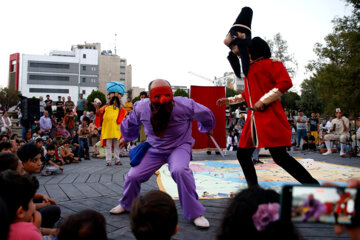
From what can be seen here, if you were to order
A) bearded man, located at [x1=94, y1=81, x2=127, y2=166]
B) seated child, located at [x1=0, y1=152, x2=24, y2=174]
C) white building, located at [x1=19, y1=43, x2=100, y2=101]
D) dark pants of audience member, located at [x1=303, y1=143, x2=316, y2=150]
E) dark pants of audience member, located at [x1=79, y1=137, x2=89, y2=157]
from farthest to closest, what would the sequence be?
white building, located at [x1=19, y1=43, x2=100, y2=101]
dark pants of audience member, located at [x1=303, y1=143, x2=316, y2=150]
dark pants of audience member, located at [x1=79, y1=137, x2=89, y2=157]
bearded man, located at [x1=94, y1=81, x2=127, y2=166]
seated child, located at [x1=0, y1=152, x2=24, y2=174]

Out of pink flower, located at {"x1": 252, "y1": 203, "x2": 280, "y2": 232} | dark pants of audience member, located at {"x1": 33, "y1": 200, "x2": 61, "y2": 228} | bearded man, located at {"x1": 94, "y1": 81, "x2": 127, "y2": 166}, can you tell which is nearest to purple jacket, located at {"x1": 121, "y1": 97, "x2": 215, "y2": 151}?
dark pants of audience member, located at {"x1": 33, "y1": 200, "x2": 61, "y2": 228}

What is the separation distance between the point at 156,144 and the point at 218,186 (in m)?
1.70

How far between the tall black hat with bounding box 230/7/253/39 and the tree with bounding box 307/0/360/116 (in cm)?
1857

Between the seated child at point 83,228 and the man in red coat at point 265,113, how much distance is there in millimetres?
1768

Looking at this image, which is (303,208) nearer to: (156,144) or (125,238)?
(125,238)

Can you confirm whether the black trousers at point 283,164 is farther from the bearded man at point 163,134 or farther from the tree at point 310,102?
the tree at point 310,102

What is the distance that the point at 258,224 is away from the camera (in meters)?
0.91

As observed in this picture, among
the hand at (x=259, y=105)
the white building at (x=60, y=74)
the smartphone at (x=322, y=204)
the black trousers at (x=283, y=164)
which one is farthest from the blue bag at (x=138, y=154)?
the white building at (x=60, y=74)

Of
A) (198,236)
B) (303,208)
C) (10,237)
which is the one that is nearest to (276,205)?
(303,208)

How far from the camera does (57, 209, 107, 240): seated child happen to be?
1.31 metres

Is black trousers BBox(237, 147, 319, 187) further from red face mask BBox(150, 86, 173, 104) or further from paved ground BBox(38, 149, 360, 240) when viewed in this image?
red face mask BBox(150, 86, 173, 104)

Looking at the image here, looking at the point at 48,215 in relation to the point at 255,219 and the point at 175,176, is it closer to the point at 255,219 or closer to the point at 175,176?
the point at 175,176

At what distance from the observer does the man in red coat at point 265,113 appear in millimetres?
2705

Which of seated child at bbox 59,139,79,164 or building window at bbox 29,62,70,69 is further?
→ building window at bbox 29,62,70,69
